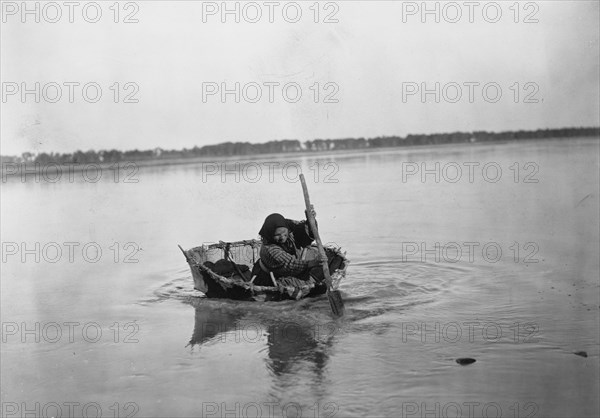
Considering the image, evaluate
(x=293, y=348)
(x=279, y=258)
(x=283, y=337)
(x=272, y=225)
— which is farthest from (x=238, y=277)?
(x=293, y=348)

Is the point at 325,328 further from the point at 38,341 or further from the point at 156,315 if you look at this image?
the point at 38,341

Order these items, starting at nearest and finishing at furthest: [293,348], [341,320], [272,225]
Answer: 1. [293,348]
2. [341,320]
3. [272,225]

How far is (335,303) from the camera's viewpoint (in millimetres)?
7504

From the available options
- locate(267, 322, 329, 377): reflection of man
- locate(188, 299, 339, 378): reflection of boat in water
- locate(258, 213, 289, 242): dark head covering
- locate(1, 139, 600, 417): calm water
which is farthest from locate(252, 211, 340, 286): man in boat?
locate(267, 322, 329, 377): reflection of man

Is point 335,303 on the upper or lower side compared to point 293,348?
upper

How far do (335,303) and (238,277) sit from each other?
5.23ft

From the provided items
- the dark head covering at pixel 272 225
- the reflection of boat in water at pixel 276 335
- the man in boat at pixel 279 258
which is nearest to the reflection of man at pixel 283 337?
the reflection of boat in water at pixel 276 335

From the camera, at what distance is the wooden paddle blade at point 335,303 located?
24.5 feet

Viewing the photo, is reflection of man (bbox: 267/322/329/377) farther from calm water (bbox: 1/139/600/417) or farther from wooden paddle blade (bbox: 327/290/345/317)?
wooden paddle blade (bbox: 327/290/345/317)

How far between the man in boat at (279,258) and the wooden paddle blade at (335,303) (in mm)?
429

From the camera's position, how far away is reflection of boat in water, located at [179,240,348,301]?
24.8 ft

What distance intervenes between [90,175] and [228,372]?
83.7 feet

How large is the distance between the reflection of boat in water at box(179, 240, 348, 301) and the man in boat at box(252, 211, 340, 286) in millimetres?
100

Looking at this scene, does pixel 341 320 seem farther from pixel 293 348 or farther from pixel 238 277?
pixel 238 277
